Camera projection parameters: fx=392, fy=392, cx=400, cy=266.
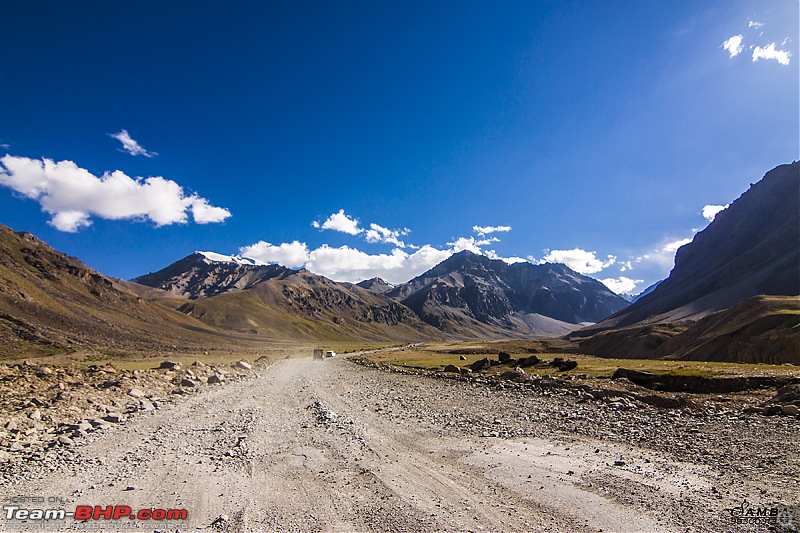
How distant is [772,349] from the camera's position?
2279 inches

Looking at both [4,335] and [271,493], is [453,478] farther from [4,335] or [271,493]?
[4,335]

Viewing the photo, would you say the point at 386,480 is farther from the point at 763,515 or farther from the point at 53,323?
the point at 53,323

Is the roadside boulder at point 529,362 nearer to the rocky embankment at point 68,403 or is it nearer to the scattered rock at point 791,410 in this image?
the scattered rock at point 791,410

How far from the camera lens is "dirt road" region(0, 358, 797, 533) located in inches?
351

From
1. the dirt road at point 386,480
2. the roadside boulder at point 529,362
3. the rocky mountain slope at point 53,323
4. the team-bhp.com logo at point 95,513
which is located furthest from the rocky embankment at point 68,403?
the rocky mountain slope at point 53,323

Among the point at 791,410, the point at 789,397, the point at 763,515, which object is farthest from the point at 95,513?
the point at 789,397

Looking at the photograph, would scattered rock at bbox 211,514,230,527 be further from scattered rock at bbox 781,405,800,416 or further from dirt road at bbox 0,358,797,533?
scattered rock at bbox 781,405,800,416

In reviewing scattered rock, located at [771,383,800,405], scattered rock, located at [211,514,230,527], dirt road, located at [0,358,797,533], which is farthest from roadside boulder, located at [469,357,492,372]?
scattered rock, located at [211,514,230,527]

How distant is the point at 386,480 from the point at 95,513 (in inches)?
283

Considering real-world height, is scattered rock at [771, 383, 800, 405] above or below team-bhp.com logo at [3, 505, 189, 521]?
above

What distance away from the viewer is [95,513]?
9.32 metres

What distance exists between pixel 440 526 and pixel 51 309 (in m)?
197

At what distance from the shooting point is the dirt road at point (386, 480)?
891cm

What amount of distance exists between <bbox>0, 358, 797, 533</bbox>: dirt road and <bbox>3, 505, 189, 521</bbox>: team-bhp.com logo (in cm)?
17
